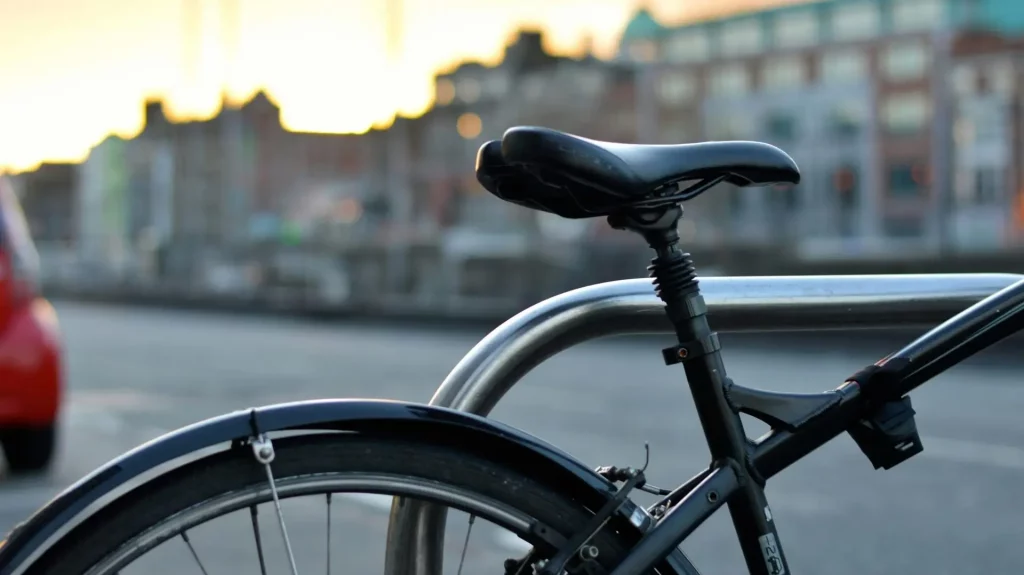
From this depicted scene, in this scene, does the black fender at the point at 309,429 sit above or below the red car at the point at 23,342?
below

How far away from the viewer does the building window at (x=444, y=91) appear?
102 metres

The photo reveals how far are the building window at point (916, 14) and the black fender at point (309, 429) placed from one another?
70770mm

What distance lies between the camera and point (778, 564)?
1.67 meters

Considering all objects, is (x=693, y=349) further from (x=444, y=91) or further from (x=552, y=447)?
(x=444, y=91)

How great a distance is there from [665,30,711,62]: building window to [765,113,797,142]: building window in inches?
216

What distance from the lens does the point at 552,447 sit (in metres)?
1.52

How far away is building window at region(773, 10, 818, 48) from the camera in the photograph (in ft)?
254

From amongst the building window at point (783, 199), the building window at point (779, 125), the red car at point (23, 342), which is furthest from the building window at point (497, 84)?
the red car at point (23, 342)

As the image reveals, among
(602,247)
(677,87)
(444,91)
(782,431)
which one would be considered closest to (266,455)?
(782,431)

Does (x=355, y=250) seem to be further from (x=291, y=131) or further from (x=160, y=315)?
(x=291, y=131)

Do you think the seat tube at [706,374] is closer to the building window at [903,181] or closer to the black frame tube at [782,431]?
the black frame tube at [782,431]

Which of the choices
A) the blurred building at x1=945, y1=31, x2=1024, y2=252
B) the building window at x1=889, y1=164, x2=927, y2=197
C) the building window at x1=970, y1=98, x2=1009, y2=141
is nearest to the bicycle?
the blurred building at x1=945, y1=31, x2=1024, y2=252

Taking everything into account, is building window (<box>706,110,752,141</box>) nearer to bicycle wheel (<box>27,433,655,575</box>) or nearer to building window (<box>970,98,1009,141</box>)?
building window (<box>970,98,1009,141</box>)

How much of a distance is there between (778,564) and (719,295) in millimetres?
359
